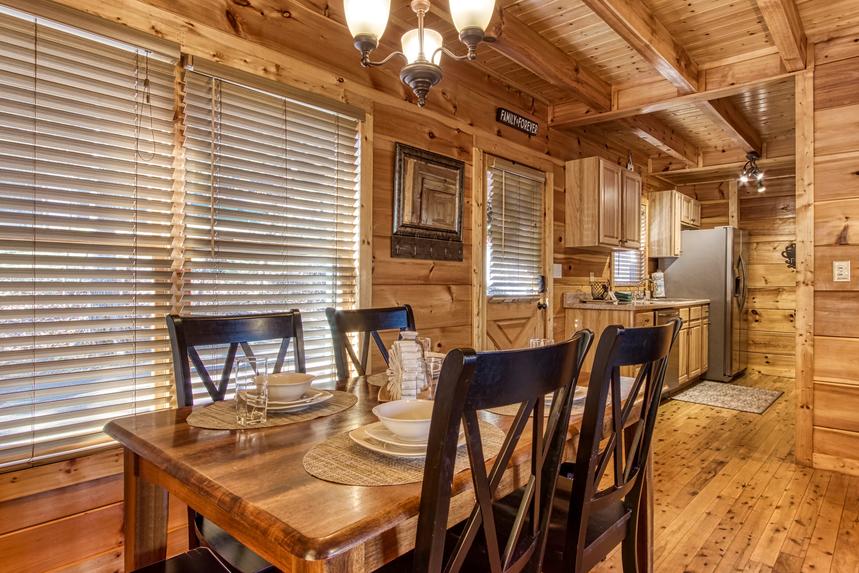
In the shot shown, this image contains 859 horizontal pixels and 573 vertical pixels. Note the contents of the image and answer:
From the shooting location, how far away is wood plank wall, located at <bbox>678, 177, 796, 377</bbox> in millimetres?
6305

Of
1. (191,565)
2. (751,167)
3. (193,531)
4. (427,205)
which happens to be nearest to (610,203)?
(751,167)

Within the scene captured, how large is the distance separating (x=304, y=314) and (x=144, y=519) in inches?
52.4

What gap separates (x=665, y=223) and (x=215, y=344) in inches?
217

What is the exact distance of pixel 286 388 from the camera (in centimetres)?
150

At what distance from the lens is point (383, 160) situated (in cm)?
296

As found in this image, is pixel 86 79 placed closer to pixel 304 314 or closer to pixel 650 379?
pixel 304 314

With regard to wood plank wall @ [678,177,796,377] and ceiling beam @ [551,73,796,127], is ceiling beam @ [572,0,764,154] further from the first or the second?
wood plank wall @ [678,177,796,377]

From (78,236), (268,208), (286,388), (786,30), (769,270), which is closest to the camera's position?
(286,388)

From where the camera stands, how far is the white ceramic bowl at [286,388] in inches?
59.2

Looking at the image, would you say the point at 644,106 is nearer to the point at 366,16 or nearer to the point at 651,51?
the point at 651,51

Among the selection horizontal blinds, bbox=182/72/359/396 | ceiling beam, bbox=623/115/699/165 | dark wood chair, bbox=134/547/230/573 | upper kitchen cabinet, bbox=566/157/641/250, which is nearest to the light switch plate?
upper kitchen cabinet, bbox=566/157/641/250

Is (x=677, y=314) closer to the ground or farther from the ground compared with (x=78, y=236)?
closer to the ground

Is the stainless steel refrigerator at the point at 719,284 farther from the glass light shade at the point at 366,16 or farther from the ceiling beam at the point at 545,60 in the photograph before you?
the glass light shade at the point at 366,16

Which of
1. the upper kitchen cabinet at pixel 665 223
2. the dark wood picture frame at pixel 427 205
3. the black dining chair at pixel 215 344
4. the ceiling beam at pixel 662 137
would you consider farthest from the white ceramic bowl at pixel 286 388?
the upper kitchen cabinet at pixel 665 223
